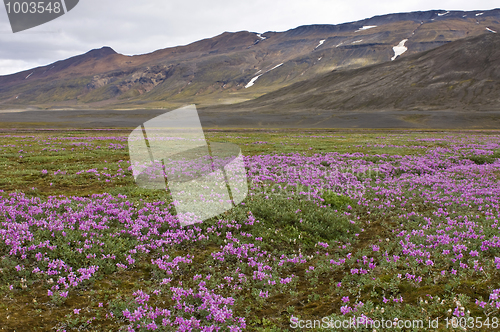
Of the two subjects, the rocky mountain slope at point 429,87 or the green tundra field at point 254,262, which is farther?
the rocky mountain slope at point 429,87

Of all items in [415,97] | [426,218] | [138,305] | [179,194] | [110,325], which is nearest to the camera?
[110,325]

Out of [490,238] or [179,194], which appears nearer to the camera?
[490,238]

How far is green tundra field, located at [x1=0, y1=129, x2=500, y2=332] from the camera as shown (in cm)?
573

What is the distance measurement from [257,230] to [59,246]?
5.93 m

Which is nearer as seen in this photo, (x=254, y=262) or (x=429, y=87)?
(x=254, y=262)

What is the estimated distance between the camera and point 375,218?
1180cm

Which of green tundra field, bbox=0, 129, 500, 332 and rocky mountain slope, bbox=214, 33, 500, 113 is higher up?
rocky mountain slope, bbox=214, 33, 500, 113

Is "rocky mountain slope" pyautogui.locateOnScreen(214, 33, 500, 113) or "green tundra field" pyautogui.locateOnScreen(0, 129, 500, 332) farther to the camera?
"rocky mountain slope" pyautogui.locateOnScreen(214, 33, 500, 113)

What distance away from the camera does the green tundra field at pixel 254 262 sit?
573 cm

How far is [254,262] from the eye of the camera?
8062 mm

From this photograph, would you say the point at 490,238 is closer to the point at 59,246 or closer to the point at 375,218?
the point at 375,218

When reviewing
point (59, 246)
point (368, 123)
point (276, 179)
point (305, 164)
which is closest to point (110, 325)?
point (59, 246)

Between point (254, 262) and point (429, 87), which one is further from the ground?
point (429, 87)

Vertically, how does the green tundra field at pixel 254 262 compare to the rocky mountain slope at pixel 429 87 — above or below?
below
